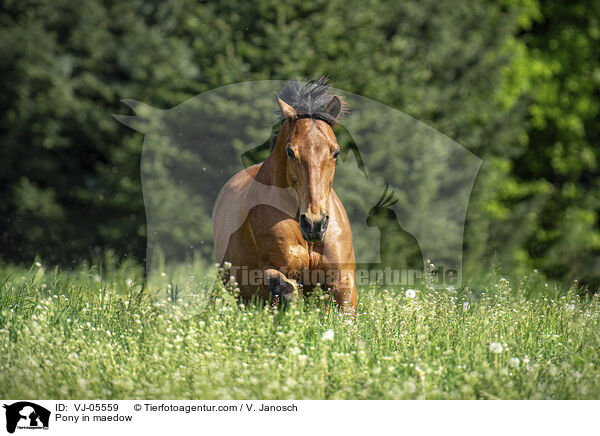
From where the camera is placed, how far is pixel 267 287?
5.03m

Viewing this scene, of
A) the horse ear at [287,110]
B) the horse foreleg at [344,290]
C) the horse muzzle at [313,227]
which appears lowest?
the horse foreleg at [344,290]

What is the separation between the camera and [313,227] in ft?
14.3

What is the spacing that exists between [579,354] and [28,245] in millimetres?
11453

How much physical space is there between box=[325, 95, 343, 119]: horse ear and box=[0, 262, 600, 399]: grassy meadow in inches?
56.3

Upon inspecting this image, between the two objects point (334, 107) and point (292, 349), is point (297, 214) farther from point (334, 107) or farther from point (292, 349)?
point (292, 349)

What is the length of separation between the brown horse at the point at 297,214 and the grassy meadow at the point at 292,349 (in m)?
0.21

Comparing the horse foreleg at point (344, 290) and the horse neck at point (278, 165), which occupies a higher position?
the horse neck at point (278, 165)

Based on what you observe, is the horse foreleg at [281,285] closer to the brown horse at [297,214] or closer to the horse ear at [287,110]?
the brown horse at [297,214]

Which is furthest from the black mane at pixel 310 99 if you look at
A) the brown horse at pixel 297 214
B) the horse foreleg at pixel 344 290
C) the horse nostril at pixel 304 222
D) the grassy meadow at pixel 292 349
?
the grassy meadow at pixel 292 349

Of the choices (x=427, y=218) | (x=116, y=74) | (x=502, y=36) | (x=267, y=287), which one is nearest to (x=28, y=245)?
(x=116, y=74)

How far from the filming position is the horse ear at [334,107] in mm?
4875
